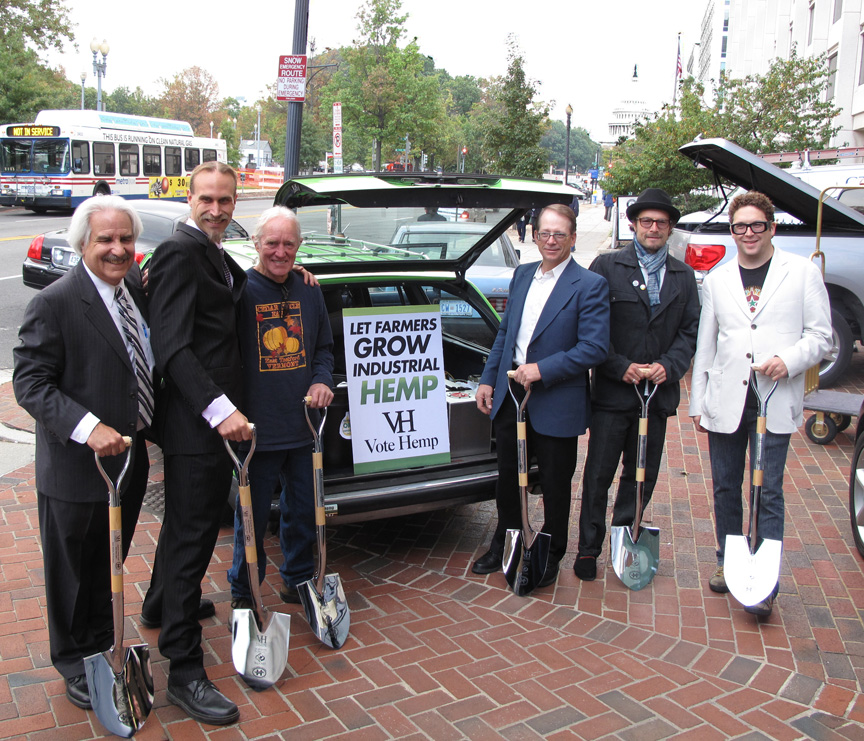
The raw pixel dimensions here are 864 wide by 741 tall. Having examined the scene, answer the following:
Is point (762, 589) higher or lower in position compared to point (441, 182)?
lower

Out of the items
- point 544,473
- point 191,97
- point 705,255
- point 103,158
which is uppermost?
point 191,97

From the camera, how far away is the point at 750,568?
12.8 ft

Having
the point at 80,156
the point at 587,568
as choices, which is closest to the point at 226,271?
the point at 587,568

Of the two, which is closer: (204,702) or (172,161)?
(204,702)

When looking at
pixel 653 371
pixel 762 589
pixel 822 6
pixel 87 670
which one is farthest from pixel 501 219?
pixel 822 6

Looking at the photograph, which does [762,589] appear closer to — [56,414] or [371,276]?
[371,276]

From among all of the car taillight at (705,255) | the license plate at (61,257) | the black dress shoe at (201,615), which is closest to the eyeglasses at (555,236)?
the black dress shoe at (201,615)

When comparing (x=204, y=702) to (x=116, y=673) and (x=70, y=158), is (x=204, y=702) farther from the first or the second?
(x=70, y=158)

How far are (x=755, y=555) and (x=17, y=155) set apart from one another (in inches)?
1109

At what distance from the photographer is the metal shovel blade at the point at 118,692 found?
2854 mm

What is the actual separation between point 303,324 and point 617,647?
2044 mm

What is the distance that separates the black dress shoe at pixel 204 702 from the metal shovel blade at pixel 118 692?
0.15m

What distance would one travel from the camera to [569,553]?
4.64 meters

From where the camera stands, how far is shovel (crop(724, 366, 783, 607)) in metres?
3.82
